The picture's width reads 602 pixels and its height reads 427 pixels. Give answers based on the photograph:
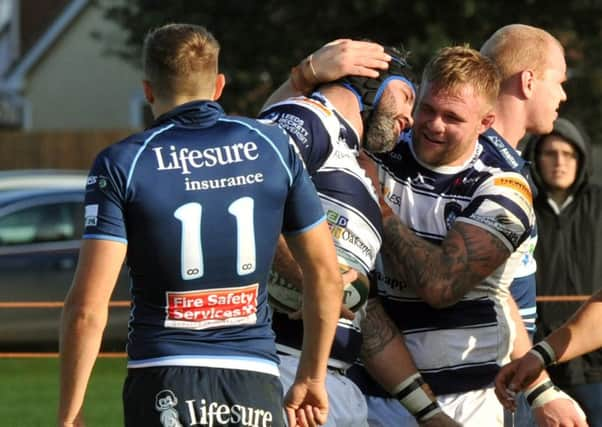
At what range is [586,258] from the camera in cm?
756

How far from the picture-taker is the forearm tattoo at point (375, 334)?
14.6 feet

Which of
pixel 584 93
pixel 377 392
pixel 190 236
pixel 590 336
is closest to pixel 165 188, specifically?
pixel 190 236

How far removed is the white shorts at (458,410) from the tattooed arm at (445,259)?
1.26ft

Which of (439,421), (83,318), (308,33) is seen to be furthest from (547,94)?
→ (308,33)

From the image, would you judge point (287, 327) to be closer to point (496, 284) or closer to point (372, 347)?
point (372, 347)

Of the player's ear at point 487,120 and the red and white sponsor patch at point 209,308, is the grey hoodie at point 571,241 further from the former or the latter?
the red and white sponsor patch at point 209,308

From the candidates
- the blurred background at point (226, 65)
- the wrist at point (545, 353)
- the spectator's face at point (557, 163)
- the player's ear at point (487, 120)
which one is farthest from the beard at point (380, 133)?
the blurred background at point (226, 65)

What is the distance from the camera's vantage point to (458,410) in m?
4.57

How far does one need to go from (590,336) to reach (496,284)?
36cm

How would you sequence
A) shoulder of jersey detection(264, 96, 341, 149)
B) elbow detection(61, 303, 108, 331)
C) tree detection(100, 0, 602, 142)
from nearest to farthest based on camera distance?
elbow detection(61, 303, 108, 331), shoulder of jersey detection(264, 96, 341, 149), tree detection(100, 0, 602, 142)

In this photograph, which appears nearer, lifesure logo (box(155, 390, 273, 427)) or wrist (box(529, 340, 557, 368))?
lifesure logo (box(155, 390, 273, 427))

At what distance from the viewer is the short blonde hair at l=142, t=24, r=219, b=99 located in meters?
3.77

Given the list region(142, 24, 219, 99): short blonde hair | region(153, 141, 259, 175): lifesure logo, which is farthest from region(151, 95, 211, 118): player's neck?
region(153, 141, 259, 175): lifesure logo

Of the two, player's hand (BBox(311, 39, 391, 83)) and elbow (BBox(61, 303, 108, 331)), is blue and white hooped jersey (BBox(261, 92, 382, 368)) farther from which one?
elbow (BBox(61, 303, 108, 331))
